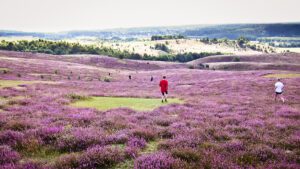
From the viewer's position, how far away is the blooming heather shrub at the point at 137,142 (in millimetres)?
11705

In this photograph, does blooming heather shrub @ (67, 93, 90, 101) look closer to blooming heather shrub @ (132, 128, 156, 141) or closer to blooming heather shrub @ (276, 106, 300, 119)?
blooming heather shrub @ (132, 128, 156, 141)

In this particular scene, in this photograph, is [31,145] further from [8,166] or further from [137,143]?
[137,143]

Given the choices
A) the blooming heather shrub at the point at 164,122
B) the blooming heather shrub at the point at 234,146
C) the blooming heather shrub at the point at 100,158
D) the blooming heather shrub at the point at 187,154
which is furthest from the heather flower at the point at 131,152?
the blooming heather shrub at the point at 164,122

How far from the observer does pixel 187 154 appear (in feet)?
34.1

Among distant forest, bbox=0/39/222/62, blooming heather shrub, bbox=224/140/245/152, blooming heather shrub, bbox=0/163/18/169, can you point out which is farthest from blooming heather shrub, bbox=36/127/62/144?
distant forest, bbox=0/39/222/62

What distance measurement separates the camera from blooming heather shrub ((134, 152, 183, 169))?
9195 mm

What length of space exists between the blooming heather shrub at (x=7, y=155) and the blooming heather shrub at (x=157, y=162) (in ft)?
12.6

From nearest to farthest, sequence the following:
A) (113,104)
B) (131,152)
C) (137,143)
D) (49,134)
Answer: (131,152) < (137,143) < (49,134) < (113,104)

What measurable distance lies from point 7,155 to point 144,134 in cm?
534

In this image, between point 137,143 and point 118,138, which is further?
point 118,138

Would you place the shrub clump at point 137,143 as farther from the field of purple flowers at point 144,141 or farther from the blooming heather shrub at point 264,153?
the blooming heather shrub at point 264,153

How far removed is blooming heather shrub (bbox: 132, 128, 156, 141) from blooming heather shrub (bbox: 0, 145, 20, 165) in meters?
4.76

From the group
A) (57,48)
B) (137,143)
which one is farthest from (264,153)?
(57,48)

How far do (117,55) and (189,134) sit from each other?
505 feet
